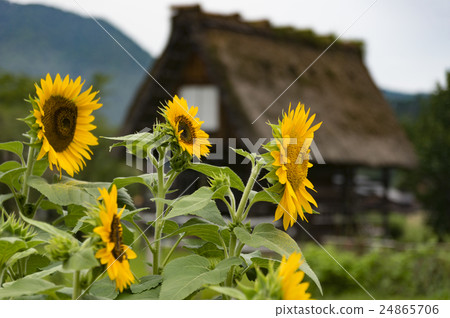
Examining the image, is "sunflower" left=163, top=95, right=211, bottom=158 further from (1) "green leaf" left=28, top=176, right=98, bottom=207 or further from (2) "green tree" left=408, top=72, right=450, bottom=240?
(2) "green tree" left=408, top=72, right=450, bottom=240

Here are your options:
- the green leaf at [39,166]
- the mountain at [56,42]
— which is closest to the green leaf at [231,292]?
the green leaf at [39,166]

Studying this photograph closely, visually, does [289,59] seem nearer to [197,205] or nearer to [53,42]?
[53,42]

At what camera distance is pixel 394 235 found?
667cm

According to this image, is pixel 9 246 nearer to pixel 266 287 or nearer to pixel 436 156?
pixel 266 287

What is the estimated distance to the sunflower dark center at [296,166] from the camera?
1.53 ft

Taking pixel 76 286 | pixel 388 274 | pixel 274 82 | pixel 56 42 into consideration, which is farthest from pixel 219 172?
pixel 274 82

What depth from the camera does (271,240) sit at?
1.42 feet

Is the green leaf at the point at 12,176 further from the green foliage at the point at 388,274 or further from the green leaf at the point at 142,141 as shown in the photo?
the green foliage at the point at 388,274

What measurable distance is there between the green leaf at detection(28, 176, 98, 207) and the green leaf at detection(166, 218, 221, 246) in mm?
84

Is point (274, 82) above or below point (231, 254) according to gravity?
above

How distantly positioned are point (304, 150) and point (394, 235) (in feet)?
21.5

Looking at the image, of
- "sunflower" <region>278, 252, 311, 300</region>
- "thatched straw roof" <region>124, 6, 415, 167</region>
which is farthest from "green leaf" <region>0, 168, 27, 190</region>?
"thatched straw roof" <region>124, 6, 415, 167</region>

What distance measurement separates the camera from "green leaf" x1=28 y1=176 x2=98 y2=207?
1.63ft

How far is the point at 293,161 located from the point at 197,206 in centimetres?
10
